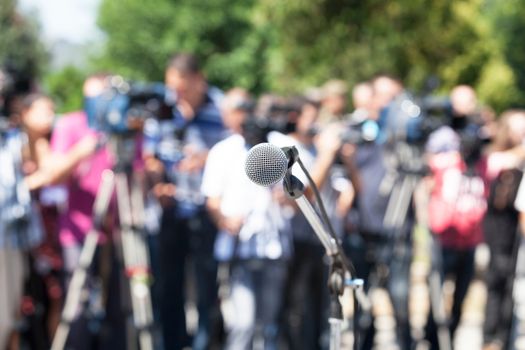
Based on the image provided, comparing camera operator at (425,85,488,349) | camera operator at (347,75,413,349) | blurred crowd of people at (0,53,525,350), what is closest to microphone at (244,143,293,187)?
blurred crowd of people at (0,53,525,350)

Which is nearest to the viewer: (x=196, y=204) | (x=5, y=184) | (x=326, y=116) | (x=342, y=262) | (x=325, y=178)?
(x=342, y=262)

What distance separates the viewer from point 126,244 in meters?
5.51

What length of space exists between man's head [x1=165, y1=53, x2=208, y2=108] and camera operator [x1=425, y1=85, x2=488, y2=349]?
159cm

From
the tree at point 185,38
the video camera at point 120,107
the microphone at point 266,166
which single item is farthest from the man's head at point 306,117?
the tree at point 185,38

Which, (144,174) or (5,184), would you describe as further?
(144,174)

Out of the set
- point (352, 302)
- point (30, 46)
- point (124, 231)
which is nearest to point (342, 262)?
point (352, 302)

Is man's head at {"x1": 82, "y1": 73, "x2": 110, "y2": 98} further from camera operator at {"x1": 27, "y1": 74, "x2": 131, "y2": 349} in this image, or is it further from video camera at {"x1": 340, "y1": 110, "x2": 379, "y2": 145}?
video camera at {"x1": 340, "y1": 110, "x2": 379, "y2": 145}

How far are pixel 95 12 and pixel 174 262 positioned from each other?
129 ft

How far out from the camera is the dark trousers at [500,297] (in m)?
7.15

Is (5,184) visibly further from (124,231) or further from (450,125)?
(450,125)

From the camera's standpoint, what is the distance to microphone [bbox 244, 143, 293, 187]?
264cm

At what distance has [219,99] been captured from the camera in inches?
265

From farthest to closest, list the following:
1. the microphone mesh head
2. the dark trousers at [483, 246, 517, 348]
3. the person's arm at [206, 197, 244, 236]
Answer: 1. the dark trousers at [483, 246, 517, 348]
2. the person's arm at [206, 197, 244, 236]
3. the microphone mesh head

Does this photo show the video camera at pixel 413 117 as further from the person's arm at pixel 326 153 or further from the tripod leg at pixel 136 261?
the tripod leg at pixel 136 261
